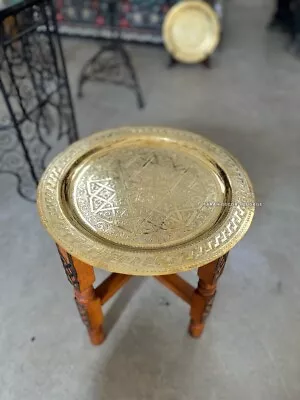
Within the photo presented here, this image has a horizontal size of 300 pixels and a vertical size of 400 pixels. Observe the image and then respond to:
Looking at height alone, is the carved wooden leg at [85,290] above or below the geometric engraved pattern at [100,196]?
below

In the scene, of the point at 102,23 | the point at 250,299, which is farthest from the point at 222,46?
the point at 250,299

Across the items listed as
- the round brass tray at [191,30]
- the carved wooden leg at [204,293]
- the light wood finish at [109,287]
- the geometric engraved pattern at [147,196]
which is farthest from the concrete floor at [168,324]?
the round brass tray at [191,30]

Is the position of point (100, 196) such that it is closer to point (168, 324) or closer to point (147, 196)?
point (147, 196)

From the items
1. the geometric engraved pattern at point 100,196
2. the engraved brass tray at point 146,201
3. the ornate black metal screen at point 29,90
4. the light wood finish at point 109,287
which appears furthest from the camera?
the ornate black metal screen at point 29,90

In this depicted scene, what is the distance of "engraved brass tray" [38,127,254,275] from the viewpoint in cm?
89

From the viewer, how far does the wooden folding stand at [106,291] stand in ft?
3.13

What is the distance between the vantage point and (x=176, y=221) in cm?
98

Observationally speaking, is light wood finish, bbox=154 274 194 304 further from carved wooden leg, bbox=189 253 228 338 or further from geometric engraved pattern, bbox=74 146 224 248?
geometric engraved pattern, bbox=74 146 224 248

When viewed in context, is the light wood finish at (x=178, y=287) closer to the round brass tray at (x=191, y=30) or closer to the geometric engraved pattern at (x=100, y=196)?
the geometric engraved pattern at (x=100, y=196)

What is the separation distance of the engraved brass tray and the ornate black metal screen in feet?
1.59

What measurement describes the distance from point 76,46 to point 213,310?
2380 mm

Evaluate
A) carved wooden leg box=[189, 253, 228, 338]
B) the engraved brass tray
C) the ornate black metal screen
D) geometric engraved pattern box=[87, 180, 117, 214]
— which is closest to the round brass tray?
the ornate black metal screen

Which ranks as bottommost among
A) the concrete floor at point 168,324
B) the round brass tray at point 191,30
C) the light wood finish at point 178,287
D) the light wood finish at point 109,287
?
the concrete floor at point 168,324

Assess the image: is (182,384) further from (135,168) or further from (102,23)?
(102,23)
